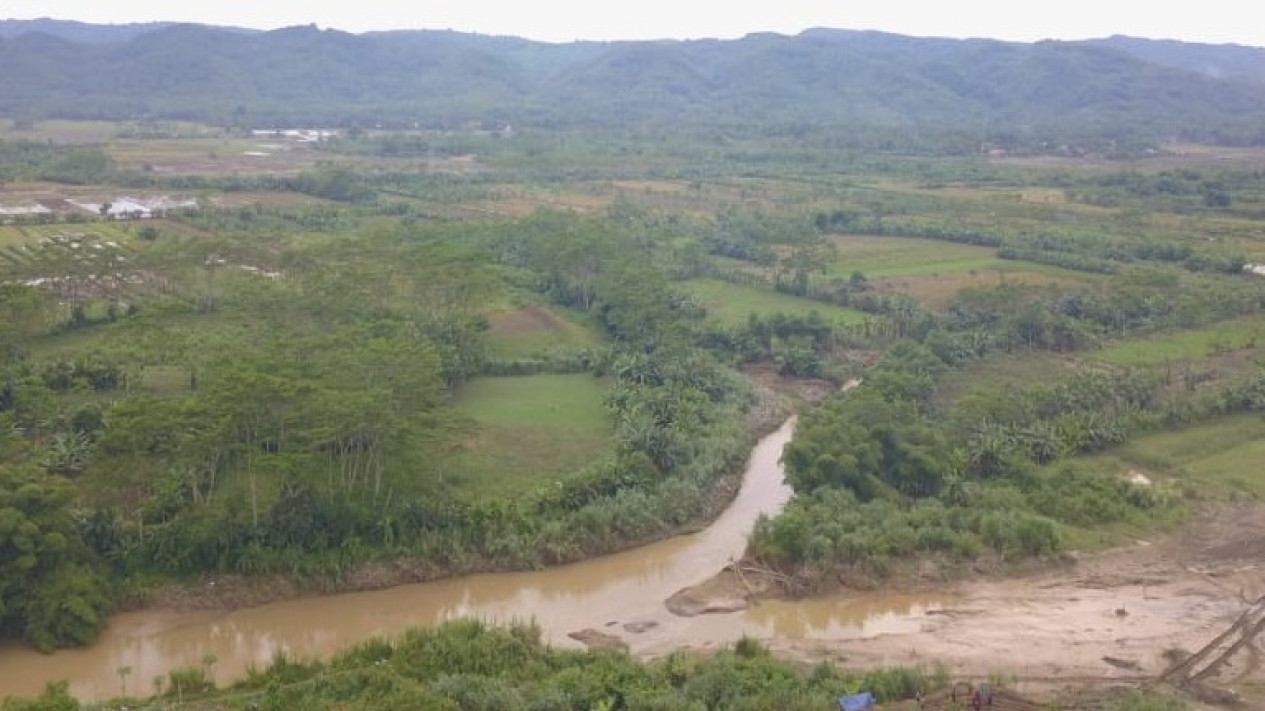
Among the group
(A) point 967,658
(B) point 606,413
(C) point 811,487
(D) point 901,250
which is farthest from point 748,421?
(D) point 901,250

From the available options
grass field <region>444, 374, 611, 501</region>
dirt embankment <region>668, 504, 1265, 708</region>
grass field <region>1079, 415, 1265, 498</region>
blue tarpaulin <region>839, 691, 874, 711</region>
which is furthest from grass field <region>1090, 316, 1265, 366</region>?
blue tarpaulin <region>839, 691, 874, 711</region>

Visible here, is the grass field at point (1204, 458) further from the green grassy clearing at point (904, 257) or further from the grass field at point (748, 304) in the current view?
the green grassy clearing at point (904, 257)

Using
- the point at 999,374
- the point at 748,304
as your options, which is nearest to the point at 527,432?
the point at 999,374

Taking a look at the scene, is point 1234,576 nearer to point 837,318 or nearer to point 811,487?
point 811,487

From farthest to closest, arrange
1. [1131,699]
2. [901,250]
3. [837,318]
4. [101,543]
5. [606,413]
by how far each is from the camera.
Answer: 1. [901,250]
2. [837,318]
3. [606,413]
4. [101,543]
5. [1131,699]

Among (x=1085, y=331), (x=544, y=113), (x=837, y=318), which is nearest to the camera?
(x=1085, y=331)

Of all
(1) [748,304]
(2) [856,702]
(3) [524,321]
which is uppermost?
(1) [748,304]

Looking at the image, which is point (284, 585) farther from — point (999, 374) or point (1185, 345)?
point (1185, 345)
